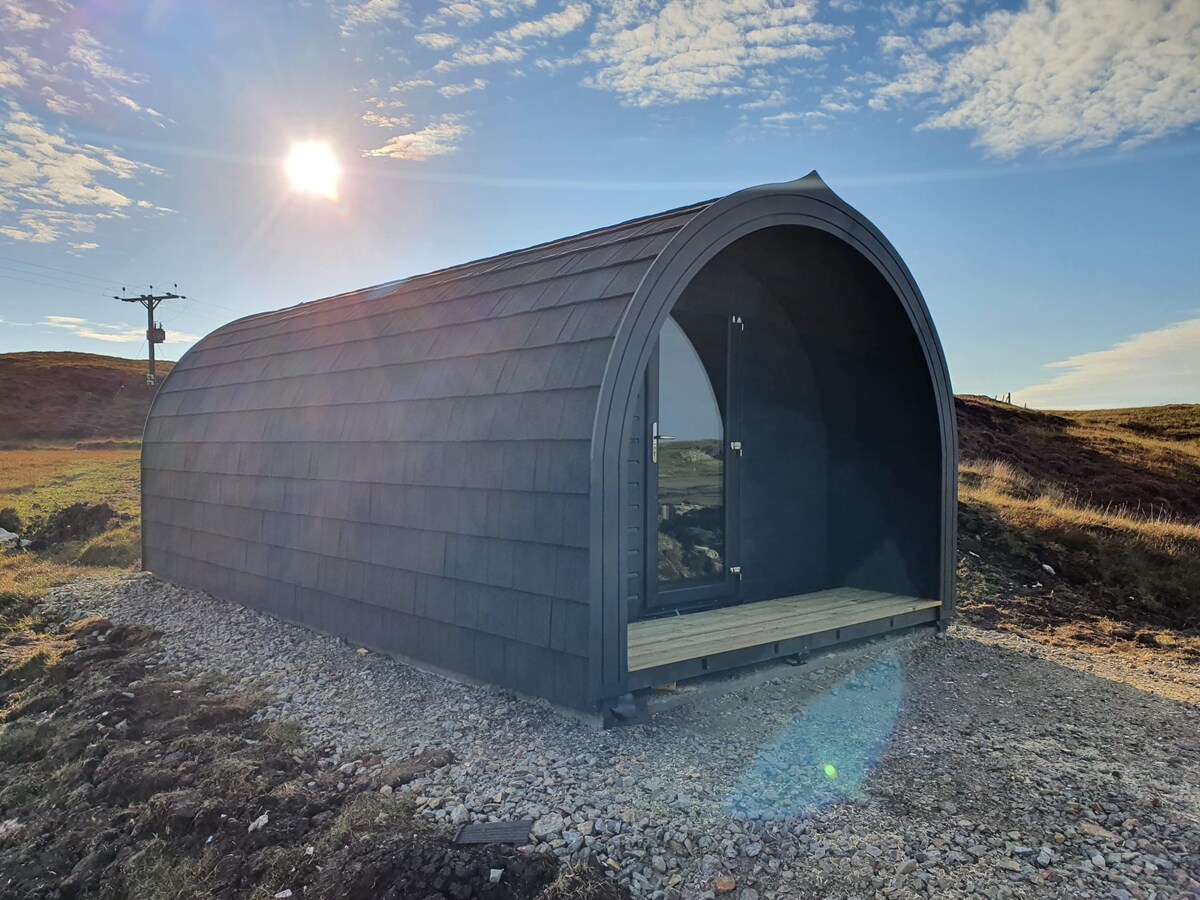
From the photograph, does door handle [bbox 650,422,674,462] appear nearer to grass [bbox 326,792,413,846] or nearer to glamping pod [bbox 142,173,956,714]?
glamping pod [bbox 142,173,956,714]

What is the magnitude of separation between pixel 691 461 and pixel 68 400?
38.6 metres

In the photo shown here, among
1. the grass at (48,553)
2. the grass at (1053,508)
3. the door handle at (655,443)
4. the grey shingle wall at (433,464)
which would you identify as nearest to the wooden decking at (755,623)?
the grey shingle wall at (433,464)

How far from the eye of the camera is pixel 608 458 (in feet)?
11.9

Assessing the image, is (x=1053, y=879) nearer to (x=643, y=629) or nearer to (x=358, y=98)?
(x=643, y=629)

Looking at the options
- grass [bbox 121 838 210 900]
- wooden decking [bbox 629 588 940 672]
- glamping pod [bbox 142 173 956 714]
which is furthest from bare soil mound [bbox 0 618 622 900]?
wooden decking [bbox 629 588 940 672]

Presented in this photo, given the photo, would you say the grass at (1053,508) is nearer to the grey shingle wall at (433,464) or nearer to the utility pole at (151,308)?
the grey shingle wall at (433,464)

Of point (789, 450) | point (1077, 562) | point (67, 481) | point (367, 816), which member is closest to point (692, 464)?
point (789, 450)

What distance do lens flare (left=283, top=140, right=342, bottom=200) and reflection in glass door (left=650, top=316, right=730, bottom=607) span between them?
16.0ft

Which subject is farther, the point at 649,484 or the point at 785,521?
the point at 785,521

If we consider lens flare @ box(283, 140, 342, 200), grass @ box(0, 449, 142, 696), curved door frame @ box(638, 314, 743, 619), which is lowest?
grass @ box(0, 449, 142, 696)

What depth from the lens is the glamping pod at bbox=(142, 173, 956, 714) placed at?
12.5ft

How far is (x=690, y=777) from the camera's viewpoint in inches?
126

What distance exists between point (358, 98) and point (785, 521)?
5.99 metres

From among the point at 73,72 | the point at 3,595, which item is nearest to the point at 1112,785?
the point at 3,595
